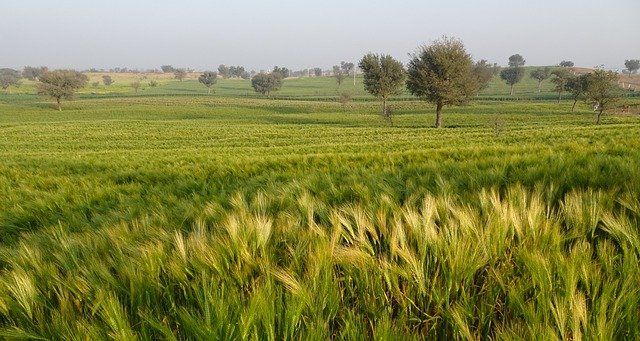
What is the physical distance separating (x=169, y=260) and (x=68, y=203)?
4.24m

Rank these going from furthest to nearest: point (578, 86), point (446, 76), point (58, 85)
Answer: point (58, 85), point (578, 86), point (446, 76)

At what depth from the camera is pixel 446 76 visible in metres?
42.8

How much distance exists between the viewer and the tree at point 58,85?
77188 mm

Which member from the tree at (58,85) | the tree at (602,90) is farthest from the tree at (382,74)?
the tree at (58,85)

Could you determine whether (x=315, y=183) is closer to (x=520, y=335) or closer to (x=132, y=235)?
(x=132, y=235)

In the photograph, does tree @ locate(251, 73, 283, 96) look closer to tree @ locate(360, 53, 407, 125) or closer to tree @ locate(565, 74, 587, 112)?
tree @ locate(360, 53, 407, 125)

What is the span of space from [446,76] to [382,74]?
1806cm

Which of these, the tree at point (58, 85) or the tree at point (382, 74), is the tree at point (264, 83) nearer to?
the tree at point (58, 85)

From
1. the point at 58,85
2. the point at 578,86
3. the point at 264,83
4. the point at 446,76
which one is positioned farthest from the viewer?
the point at 264,83

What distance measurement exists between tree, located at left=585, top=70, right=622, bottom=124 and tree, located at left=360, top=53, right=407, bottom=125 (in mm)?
24308

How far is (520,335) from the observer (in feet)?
3.33

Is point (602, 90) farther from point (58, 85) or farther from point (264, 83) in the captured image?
point (58, 85)

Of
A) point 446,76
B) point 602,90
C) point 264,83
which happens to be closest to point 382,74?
point 446,76

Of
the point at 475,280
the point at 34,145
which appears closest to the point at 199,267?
the point at 475,280
